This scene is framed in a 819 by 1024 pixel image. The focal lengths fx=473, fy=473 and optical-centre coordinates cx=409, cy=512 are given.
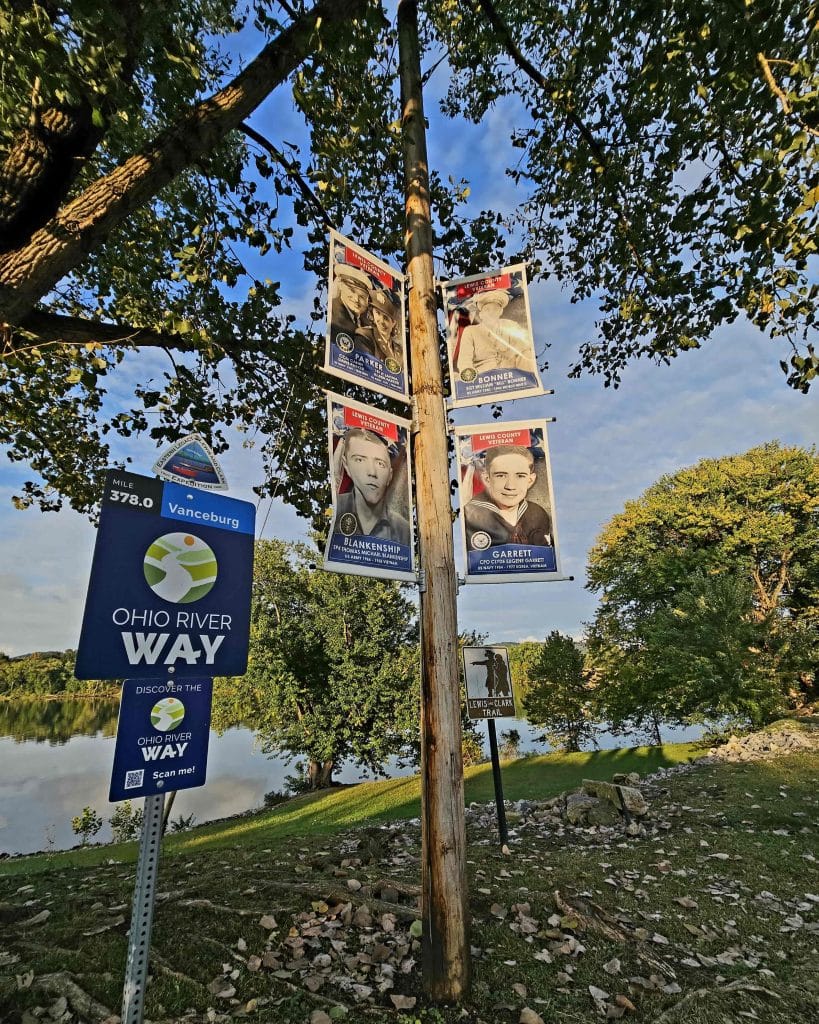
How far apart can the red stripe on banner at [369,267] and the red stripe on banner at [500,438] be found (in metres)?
1.82

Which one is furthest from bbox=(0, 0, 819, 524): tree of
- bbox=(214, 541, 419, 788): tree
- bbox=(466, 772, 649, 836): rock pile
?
bbox=(214, 541, 419, 788): tree

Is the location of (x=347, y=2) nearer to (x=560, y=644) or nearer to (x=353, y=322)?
(x=353, y=322)

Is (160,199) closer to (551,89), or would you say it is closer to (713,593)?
(551,89)

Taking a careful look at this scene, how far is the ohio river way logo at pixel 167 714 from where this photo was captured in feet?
7.28

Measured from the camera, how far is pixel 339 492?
12.3 ft

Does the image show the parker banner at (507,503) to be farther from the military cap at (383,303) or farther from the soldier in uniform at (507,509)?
Answer: the military cap at (383,303)

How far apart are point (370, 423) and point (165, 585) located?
7.31 feet

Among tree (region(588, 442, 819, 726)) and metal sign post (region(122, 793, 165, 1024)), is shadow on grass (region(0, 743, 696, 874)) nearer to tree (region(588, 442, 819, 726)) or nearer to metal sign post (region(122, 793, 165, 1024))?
tree (region(588, 442, 819, 726))

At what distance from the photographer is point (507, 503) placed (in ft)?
13.8

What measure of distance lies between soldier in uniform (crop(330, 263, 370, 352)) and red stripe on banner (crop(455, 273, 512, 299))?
0.98 meters

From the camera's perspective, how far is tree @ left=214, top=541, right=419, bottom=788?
75.3 ft

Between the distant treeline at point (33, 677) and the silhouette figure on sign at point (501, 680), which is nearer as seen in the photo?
the silhouette figure on sign at point (501, 680)

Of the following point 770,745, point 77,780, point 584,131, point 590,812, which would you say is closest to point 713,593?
point 770,745

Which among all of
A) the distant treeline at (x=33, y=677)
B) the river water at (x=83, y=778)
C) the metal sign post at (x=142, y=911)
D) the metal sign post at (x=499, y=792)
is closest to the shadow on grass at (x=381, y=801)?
the river water at (x=83, y=778)
